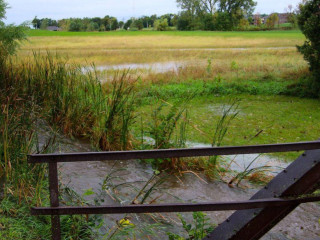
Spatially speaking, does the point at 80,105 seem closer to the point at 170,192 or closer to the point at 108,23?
the point at 170,192

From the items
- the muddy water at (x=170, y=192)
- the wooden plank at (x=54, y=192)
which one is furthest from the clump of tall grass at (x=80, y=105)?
the wooden plank at (x=54, y=192)

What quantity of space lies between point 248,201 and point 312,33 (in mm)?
8535

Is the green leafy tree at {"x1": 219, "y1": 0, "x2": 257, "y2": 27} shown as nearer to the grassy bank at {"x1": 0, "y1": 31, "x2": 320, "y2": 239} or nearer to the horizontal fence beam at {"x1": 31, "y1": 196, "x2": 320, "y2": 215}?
the grassy bank at {"x1": 0, "y1": 31, "x2": 320, "y2": 239}

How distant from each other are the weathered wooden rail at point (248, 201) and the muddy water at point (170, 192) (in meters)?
1.01

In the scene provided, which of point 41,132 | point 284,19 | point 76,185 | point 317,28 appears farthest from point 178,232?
point 284,19

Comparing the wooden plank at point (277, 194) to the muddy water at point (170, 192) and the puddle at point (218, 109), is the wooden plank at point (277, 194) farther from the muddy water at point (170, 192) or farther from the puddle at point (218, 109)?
the puddle at point (218, 109)

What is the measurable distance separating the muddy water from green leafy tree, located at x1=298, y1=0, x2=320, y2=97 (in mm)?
6314

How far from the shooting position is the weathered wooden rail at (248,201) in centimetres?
218

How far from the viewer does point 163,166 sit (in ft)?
16.7

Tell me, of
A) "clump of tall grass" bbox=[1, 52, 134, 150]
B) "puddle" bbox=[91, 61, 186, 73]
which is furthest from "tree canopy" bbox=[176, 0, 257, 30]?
"clump of tall grass" bbox=[1, 52, 134, 150]

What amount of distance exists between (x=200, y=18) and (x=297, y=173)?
50.4 meters

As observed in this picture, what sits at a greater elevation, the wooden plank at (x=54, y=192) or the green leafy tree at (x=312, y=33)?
the green leafy tree at (x=312, y=33)

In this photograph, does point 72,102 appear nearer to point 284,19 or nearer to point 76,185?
point 76,185

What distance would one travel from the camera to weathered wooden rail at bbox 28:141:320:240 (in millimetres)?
2176
